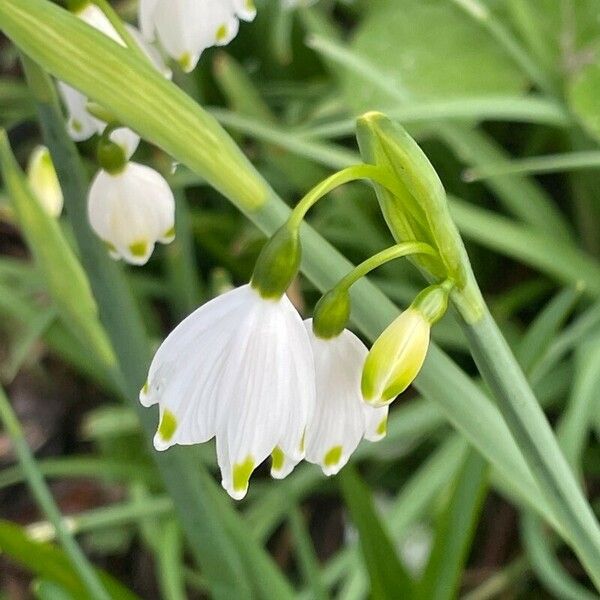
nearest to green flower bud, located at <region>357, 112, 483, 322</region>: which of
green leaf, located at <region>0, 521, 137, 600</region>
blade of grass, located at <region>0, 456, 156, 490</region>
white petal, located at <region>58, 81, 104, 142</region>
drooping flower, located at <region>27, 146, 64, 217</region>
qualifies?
white petal, located at <region>58, 81, 104, 142</region>

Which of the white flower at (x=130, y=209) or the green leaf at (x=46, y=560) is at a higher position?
the white flower at (x=130, y=209)

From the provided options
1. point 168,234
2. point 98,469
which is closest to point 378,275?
point 98,469

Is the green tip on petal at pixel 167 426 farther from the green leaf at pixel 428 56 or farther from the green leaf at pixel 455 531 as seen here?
the green leaf at pixel 428 56

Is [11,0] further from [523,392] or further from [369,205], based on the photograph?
[369,205]

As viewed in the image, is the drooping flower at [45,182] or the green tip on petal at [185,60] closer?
the green tip on petal at [185,60]

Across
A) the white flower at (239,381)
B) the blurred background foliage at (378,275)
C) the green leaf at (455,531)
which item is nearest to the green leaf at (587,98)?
the blurred background foliage at (378,275)

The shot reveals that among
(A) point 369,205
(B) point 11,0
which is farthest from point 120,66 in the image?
(A) point 369,205

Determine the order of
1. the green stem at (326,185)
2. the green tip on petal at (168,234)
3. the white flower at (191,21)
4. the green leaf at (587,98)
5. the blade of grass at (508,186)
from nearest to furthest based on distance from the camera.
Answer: the green stem at (326,185)
the white flower at (191,21)
the green tip on petal at (168,234)
the green leaf at (587,98)
the blade of grass at (508,186)

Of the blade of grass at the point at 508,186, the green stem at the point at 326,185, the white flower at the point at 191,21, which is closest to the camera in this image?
the green stem at the point at 326,185
